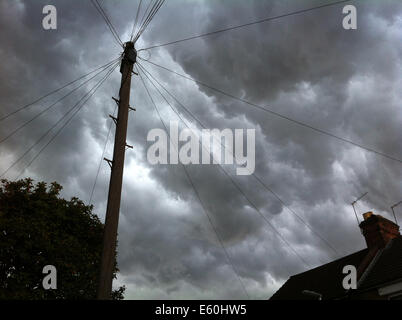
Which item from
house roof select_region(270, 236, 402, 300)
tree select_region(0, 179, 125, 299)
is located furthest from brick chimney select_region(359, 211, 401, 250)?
tree select_region(0, 179, 125, 299)

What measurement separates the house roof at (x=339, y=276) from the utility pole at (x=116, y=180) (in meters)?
12.6

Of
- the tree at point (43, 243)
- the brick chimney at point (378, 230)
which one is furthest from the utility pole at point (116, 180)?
the brick chimney at point (378, 230)

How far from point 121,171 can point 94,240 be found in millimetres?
14372

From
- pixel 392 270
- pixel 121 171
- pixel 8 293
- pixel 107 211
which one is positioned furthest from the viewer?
pixel 8 293

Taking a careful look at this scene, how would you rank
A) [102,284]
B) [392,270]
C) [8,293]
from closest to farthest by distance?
[102,284] → [392,270] → [8,293]

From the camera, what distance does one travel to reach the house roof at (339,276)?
1421 centimetres

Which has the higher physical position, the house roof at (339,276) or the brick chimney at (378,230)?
the brick chimney at (378,230)

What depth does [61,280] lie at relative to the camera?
17047 millimetres

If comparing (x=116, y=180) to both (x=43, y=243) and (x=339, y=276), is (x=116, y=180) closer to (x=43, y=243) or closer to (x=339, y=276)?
(x=43, y=243)

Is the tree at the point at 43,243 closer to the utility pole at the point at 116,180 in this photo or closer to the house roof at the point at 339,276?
the utility pole at the point at 116,180
